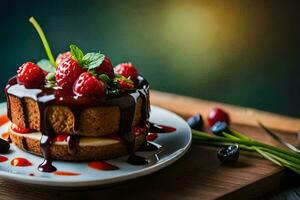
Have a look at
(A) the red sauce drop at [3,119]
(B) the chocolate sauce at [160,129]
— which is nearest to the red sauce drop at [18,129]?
(A) the red sauce drop at [3,119]

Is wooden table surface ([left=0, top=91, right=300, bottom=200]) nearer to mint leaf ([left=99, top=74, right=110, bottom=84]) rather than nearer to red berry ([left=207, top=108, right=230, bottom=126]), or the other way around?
red berry ([left=207, top=108, right=230, bottom=126])

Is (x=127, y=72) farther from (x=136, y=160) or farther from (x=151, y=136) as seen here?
(x=136, y=160)

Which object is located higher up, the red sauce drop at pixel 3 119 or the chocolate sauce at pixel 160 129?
the chocolate sauce at pixel 160 129

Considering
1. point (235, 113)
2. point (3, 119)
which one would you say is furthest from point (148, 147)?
point (235, 113)

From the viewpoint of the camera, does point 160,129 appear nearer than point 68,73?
No

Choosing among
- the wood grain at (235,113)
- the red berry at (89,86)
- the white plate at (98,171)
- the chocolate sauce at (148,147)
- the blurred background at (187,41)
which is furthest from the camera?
the blurred background at (187,41)

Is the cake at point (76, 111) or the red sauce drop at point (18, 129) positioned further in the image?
the red sauce drop at point (18, 129)

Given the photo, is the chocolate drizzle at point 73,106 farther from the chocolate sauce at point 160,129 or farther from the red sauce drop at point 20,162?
the chocolate sauce at point 160,129

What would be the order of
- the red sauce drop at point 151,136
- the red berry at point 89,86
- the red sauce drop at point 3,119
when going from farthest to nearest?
the red sauce drop at point 3,119 < the red sauce drop at point 151,136 < the red berry at point 89,86
